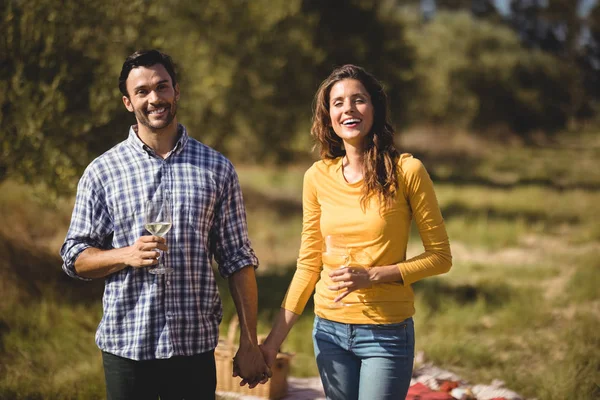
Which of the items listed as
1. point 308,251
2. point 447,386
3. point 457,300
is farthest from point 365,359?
point 457,300

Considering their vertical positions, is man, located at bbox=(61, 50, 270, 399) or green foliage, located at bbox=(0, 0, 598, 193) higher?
green foliage, located at bbox=(0, 0, 598, 193)

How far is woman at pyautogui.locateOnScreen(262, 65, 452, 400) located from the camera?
3178 mm

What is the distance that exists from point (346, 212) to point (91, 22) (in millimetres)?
7120

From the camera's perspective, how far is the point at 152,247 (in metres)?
2.89

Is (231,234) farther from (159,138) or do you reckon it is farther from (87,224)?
(87,224)

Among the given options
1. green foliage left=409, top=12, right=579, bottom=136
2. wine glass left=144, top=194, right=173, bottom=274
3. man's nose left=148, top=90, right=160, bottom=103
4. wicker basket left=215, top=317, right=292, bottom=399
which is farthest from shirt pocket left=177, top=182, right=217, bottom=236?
green foliage left=409, top=12, right=579, bottom=136

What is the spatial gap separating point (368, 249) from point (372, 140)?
24.0 inches

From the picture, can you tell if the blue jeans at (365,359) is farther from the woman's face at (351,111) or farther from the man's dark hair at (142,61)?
the man's dark hair at (142,61)

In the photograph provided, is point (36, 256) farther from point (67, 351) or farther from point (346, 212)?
point (346, 212)

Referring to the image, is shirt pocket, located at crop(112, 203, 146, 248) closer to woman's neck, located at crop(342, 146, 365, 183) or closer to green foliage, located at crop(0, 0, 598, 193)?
woman's neck, located at crop(342, 146, 365, 183)

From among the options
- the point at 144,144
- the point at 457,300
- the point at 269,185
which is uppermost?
the point at 144,144

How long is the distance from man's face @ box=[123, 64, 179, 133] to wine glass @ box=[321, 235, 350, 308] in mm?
1006

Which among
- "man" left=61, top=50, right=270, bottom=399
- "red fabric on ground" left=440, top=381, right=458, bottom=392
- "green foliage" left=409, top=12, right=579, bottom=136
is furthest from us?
"green foliage" left=409, top=12, right=579, bottom=136

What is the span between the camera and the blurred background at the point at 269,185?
23.4 ft
